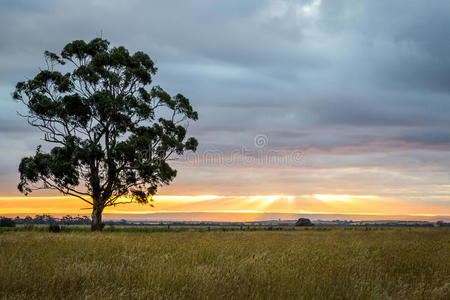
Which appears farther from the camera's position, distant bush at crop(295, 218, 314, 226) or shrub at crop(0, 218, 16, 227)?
distant bush at crop(295, 218, 314, 226)

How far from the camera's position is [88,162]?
107 feet

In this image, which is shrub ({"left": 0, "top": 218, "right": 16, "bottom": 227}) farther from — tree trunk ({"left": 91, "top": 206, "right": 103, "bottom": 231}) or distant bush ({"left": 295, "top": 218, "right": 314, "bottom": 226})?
distant bush ({"left": 295, "top": 218, "right": 314, "bottom": 226})

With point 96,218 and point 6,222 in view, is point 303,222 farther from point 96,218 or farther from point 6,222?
point 96,218

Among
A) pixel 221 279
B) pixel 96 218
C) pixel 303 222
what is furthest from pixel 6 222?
pixel 303 222

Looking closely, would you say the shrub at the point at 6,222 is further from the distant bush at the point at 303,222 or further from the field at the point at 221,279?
the distant bush at the point at 303,222

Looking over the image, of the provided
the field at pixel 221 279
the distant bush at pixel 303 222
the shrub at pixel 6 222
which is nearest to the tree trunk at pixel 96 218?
the shrub at pixel 6 222

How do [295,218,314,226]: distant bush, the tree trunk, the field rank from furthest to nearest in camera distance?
[295,218,314,226]: distant bush
the tree trunk
the field

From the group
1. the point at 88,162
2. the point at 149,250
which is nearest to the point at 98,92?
the point at 88,162

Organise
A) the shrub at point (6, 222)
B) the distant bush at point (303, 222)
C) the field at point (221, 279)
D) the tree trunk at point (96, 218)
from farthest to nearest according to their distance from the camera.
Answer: the distant bush at point (303, 222) → the shrub at point (6, 222) → the tree trunk at point (96, 218) → the field at point (221, 279)

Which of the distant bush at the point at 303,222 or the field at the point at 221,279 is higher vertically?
the field at the point at 221,279

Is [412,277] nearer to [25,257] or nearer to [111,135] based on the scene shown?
[25,257]

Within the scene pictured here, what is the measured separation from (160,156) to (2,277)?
94.5 ft

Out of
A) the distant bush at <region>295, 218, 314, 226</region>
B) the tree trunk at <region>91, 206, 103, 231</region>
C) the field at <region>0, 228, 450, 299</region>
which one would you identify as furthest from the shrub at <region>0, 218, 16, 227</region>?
the distant bush at <region>295, 218, 314, 226</region>

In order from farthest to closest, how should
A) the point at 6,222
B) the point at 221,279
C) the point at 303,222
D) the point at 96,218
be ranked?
the point at 303,222 → the point at 6,222 → the point at 96,218 → the point at 221,279
